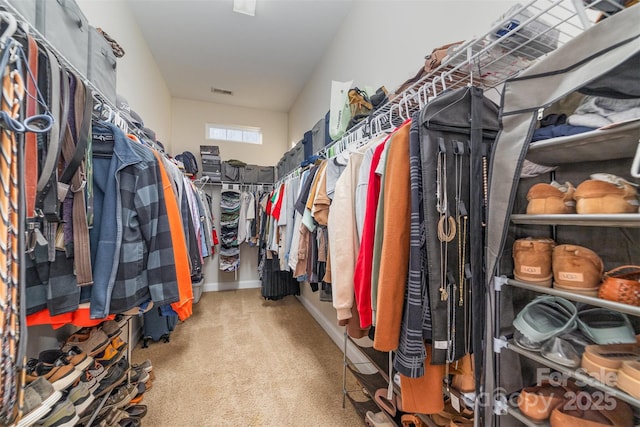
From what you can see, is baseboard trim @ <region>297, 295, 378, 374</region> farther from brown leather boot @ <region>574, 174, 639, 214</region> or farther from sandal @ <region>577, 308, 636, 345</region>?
brown leather boot @ <region>574, 174, 639, 214</region>

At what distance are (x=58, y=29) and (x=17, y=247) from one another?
2.74 ft

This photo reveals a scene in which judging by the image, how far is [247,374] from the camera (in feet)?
6.32

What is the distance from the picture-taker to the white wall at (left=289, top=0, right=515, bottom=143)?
4.19 feet

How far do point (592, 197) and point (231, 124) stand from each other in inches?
179

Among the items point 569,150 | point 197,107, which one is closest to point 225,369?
point 569,150

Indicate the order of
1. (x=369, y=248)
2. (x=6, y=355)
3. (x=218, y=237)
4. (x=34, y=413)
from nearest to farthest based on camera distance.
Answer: (x=6, y=355) → (x=34, y=413) → (x=369, y=248) → (x=218, y=237)

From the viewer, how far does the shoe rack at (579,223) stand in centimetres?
62

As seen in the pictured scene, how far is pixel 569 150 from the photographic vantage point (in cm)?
78

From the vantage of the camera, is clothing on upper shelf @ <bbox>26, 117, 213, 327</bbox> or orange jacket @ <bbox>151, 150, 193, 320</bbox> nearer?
clothing on upper shelf @ <bbox>26, 117, 213, 327</bbox>

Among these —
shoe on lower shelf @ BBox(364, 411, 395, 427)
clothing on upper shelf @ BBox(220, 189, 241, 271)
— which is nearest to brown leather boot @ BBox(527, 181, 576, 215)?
shoe on lower shelf @ BBox(364, 411, 395, 427)

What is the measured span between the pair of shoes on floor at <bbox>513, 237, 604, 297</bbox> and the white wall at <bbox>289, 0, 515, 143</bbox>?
998mm

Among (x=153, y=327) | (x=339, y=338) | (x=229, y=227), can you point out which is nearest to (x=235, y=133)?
(x=229, y=227)

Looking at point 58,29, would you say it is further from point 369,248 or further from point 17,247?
point 369,248

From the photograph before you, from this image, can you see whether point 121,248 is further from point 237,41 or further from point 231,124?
point 231,124
